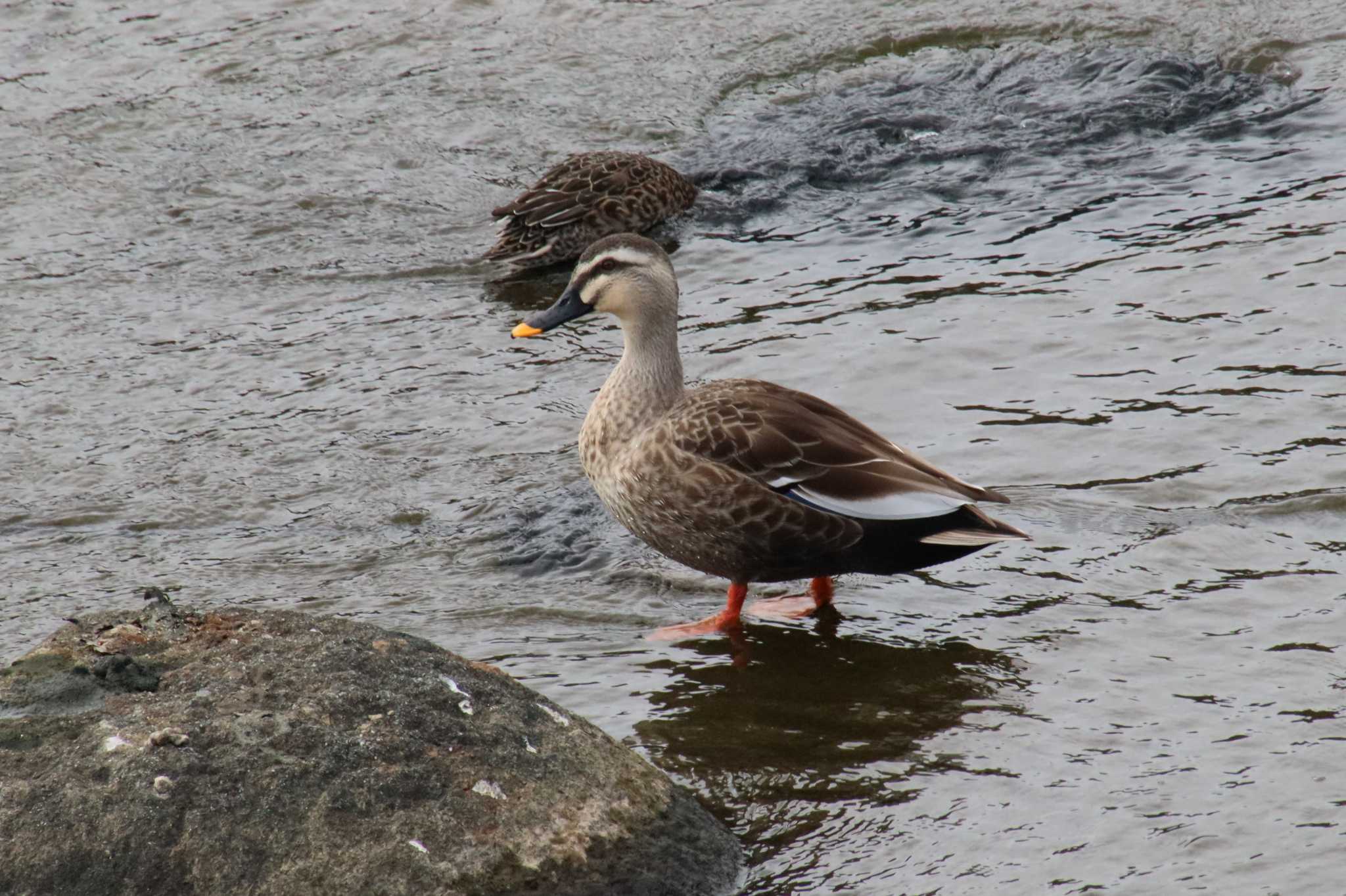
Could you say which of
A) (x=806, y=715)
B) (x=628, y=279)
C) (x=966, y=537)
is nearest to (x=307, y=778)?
(x=806, y=715)

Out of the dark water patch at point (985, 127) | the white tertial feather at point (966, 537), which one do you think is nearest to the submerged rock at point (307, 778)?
the white tertial feather at point (966, 537)

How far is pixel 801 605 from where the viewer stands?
6.09 m

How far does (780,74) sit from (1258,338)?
5.55 meters

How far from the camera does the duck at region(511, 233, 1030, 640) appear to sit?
5.60 m

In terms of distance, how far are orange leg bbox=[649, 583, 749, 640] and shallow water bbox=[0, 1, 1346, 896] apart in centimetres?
11

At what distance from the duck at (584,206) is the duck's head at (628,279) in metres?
3.08

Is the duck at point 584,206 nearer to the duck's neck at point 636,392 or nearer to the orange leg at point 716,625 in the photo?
the duck's neck at point 636,392

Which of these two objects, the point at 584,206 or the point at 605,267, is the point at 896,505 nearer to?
the point at 605,267

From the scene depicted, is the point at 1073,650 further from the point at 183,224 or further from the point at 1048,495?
the point at 183,224

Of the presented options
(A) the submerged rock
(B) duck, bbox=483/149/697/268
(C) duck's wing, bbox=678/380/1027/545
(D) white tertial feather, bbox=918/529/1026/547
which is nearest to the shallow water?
(B) duck, bbox=483/149/697/268

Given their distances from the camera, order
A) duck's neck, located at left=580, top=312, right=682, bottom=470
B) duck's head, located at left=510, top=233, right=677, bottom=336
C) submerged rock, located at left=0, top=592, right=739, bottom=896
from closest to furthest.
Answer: submerged rock, located at left=0, top=592, right=739, bottom=896 → duck's neck, located at left=580, top=312, right=682, bottom=470 → duck's head, located at left=510, top=233, right=677, bottom=336

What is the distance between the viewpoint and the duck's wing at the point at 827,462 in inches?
218

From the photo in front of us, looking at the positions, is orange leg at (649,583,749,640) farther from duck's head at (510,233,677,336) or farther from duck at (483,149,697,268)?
duck at (483,149,697,268)

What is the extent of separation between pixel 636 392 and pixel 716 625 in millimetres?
1001
